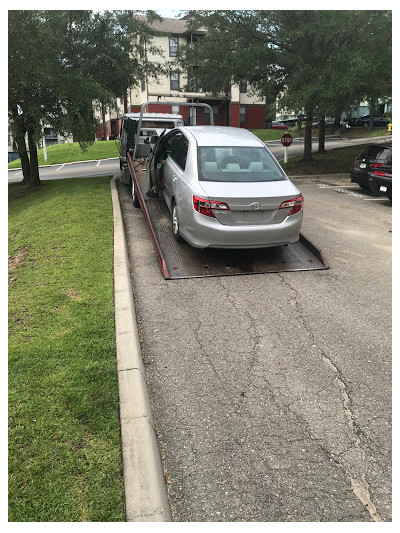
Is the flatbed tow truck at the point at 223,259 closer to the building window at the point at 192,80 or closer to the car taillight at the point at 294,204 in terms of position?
the car taillight at the point at 294,204

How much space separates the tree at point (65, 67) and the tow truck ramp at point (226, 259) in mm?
7461

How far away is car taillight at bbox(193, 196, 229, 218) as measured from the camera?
19.7 ft

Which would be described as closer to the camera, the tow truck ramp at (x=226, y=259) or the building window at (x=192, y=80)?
the tow truck ramp at (x=226, y=259)

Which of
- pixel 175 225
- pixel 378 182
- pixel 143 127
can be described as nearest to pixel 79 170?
pixel 143 127

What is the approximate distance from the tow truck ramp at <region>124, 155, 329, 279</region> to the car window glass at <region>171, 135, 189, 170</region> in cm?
116

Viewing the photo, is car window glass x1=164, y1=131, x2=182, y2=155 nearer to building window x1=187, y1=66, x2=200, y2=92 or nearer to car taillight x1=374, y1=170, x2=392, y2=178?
car taillight x1=374, y1=170, x2=392, y2=178

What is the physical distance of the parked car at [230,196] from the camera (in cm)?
607

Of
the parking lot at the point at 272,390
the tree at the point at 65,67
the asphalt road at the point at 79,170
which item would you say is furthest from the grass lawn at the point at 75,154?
the parking lot at the point at 272,390

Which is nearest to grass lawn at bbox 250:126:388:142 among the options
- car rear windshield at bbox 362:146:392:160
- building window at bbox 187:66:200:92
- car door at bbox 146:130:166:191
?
building window at bbox 187:66:200:92

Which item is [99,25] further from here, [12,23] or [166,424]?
[166,424]

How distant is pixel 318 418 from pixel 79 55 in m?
15.6

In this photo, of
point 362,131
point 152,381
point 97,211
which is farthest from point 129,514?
point 362,131

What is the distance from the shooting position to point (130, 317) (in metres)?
4.70

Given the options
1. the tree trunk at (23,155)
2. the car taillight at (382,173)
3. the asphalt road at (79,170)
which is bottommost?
the car taillight at (382,173)
